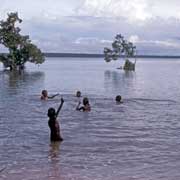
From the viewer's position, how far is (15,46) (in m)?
83.9

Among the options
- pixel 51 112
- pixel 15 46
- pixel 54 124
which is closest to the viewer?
pixel 51 112

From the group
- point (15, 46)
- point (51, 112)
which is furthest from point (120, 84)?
point (51, 112)

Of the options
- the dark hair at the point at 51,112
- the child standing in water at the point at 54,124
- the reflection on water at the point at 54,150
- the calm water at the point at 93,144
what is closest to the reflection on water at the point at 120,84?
the calm water at the point at 93,144

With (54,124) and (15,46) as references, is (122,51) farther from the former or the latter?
(54,124)

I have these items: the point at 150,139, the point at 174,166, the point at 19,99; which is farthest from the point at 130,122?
the point at 19,99

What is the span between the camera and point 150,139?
2109cm

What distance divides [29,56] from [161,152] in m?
71.6

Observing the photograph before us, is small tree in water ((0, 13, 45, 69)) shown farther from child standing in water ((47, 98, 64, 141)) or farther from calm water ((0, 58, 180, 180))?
child standing in water ((47, 98, 64, 141))

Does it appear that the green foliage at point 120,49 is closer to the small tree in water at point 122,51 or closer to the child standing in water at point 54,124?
the small tree in water at point 122,51

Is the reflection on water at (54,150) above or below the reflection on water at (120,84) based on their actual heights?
above

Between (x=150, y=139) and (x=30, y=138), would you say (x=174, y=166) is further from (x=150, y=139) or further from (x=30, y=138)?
(x=30, y=138)

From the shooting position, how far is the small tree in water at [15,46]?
8081 centimetres

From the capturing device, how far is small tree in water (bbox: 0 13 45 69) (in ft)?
265

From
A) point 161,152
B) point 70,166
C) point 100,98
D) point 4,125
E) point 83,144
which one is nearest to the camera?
point 70,166
